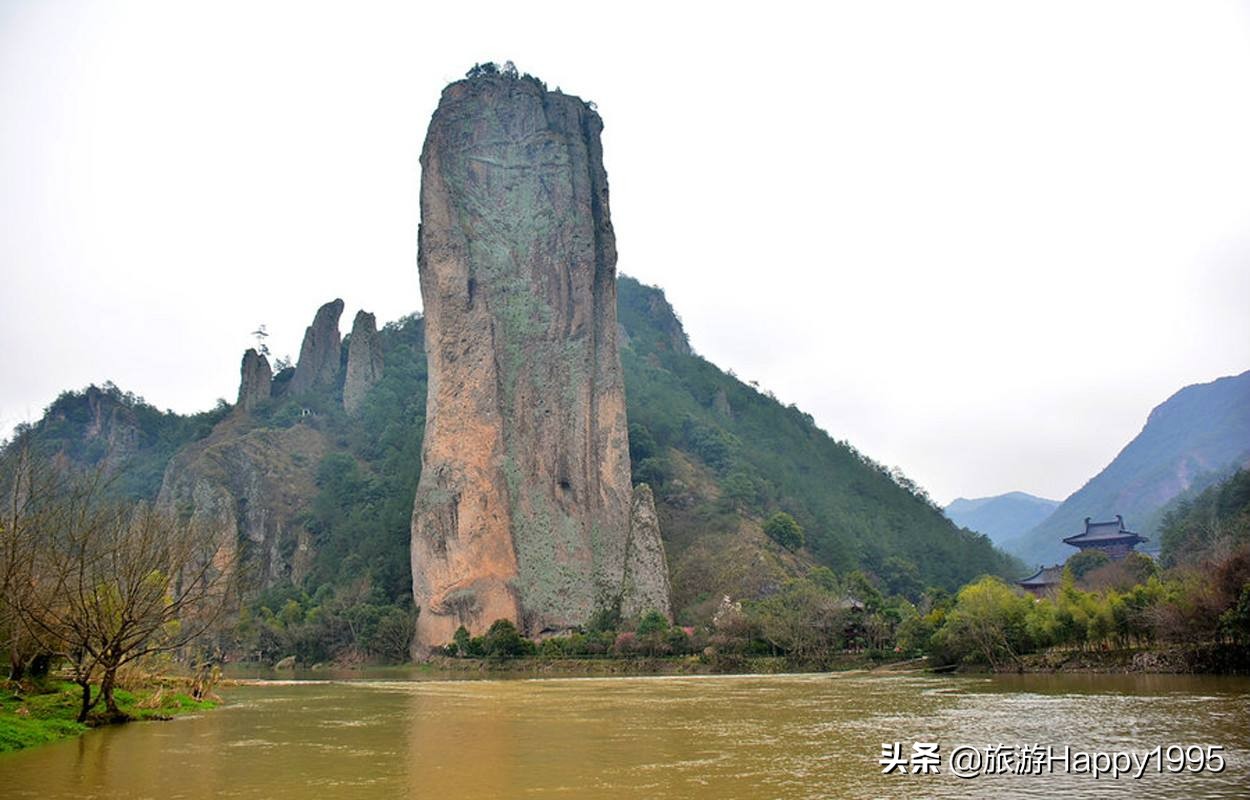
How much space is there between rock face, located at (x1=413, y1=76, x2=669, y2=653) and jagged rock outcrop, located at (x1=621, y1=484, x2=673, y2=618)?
16cm

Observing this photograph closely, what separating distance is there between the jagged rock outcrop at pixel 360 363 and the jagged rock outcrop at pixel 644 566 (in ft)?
158

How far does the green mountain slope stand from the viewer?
75438 millimetres

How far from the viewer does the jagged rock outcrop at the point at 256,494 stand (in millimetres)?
85062

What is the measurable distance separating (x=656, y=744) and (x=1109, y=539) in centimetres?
6648

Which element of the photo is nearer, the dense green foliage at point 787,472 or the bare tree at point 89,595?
the bare tree at point 89,595

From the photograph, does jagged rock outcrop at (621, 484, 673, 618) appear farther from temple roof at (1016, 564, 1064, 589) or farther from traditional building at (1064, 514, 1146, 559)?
traditional building at (1064, 514, 1146, 559)

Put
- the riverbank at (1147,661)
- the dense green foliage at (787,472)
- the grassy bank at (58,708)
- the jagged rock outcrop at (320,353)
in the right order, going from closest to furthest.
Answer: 1. the grassy bank at (58,708)
2. the riverbank at (1147,661)
3. the dense green foliage at (787,472)
4. the jagged rock outcrop at (320,353)

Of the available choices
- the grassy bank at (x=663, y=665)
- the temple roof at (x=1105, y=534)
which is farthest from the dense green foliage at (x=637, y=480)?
the temple roof at (x=1105, y=534)

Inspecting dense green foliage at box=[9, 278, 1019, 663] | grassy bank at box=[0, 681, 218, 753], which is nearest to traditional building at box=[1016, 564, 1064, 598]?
dense green foliage at box=[9, 278, 1019, 663]

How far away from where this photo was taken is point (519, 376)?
7050 centimetres

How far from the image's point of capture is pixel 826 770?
1438cm

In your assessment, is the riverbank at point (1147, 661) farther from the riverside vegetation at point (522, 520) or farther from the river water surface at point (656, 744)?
the river water surface at point (656, 744)

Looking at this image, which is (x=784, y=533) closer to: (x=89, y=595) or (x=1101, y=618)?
(x=1101, y=618)

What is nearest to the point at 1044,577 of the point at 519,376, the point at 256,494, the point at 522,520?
the point at 522,520
